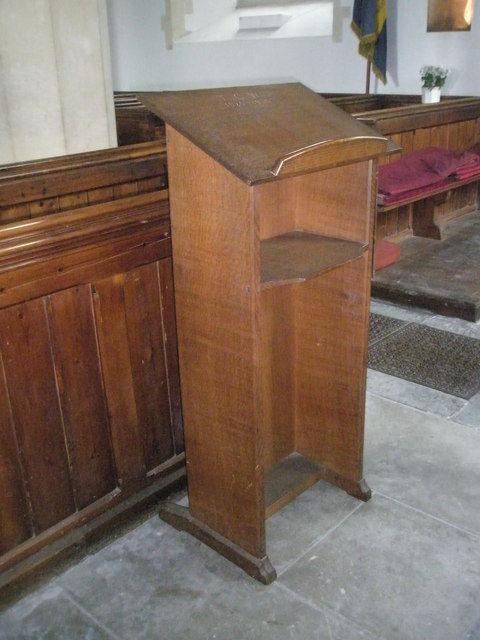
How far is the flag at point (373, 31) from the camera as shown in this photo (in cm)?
559

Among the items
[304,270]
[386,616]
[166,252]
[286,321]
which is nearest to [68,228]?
[166,252]

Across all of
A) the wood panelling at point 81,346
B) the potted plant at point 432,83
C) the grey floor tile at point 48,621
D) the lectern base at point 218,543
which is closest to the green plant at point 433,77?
the potted plant at point 432,83

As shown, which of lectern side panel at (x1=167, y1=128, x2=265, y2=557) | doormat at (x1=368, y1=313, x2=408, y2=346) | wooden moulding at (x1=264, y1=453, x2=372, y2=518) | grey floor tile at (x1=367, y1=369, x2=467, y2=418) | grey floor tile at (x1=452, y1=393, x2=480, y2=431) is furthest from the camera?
doormat at (x1=368, y1=313, x2=408, y2=346)

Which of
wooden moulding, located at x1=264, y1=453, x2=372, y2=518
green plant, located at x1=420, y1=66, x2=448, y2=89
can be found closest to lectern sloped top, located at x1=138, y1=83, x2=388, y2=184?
wooden moulding, located at x1=264, y1=453, x2=372, y2=518

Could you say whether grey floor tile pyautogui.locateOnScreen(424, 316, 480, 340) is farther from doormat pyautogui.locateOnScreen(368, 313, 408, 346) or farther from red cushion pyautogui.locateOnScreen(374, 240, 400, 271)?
red cushion pyautogui.locateOnScreen(374, 240, 400, 271)

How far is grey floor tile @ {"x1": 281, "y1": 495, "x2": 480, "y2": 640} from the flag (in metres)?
4.71

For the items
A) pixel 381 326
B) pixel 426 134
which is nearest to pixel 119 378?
pixel 381 326

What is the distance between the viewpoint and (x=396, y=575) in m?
1.78

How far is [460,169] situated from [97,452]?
11.3ft

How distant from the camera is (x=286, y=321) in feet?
6.77

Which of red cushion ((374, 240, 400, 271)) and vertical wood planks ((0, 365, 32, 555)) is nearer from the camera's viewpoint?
vertical wood planks ((0, 365, 32, 555))

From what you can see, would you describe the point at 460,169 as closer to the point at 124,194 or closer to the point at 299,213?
the point at 299,213

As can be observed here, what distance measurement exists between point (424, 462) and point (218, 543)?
816 mm

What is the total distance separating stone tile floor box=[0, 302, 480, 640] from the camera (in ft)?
5.34
